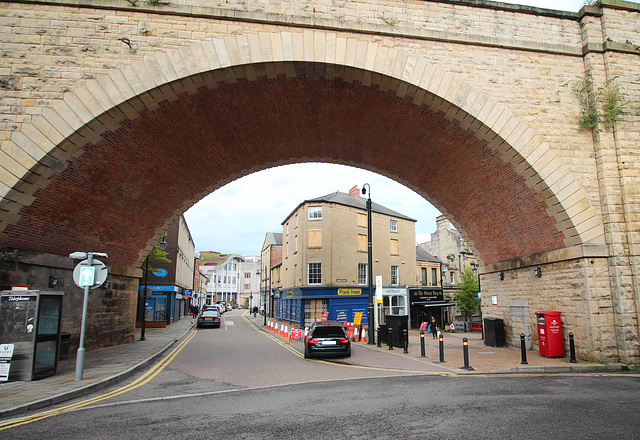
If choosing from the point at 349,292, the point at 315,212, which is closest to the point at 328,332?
the point at 349,292

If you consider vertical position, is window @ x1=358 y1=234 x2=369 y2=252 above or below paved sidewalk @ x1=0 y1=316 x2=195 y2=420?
above

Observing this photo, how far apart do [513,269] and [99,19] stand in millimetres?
15177

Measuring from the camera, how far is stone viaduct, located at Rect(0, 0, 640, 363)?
10.1 m

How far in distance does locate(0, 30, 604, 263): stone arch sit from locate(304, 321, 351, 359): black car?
729 cm

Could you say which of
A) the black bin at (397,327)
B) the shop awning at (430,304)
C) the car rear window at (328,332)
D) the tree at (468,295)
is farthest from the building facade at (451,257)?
the car rear window at (328,332)

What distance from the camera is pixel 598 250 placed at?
11094mm

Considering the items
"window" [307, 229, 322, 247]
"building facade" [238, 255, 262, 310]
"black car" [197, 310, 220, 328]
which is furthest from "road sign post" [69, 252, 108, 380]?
"building facade" [238, 255, 262, 310]

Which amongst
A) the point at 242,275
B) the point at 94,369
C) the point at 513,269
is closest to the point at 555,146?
the point at 513,269

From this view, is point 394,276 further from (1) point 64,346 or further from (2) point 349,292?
(1) point 64,346

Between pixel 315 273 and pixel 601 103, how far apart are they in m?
21.3

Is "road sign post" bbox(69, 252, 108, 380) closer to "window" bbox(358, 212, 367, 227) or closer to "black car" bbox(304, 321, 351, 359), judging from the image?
"black car" bbox(304, 321, 351, 359)

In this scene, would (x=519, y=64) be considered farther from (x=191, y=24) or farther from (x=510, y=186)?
(x=191, y=24)

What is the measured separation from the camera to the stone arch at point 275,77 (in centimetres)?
976

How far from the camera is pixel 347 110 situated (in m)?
12.9
